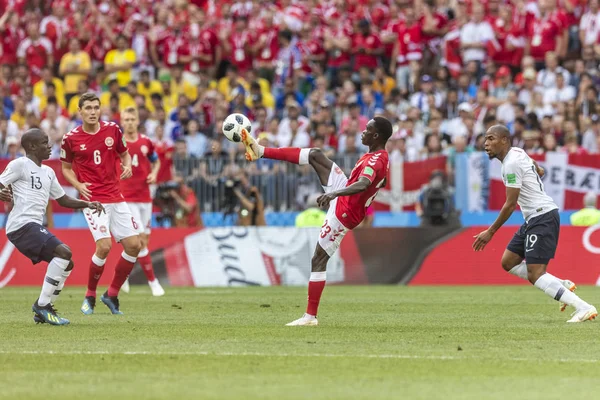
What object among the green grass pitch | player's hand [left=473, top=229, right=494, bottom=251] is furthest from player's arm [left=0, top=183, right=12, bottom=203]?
player's hand [left=473, top=229, right=494, bottom=251]

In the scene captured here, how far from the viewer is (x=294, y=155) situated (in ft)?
41.5

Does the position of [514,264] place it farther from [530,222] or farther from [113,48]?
[113,48]

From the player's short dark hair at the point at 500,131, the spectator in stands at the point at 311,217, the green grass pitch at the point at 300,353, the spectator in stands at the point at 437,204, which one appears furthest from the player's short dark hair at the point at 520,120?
the player's short dark hair at the point at 500,131

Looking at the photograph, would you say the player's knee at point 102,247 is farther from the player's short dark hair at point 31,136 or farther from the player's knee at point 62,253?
the player's short dark hair at point 31,136

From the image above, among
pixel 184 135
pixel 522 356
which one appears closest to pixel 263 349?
pixel 522 356

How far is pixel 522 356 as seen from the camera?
9.87m

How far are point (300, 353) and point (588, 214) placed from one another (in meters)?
12.2

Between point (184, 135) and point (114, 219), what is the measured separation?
1204cm

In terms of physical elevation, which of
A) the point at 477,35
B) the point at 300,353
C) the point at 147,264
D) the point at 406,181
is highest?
the point at 477,35

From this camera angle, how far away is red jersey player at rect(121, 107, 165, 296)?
17.8 m

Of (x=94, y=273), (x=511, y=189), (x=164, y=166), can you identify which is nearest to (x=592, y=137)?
(x=164, y=166)

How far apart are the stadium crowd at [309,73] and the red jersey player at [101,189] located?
8.30 metres

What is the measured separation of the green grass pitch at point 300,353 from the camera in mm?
8086

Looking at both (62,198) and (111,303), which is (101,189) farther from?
(62,198)
